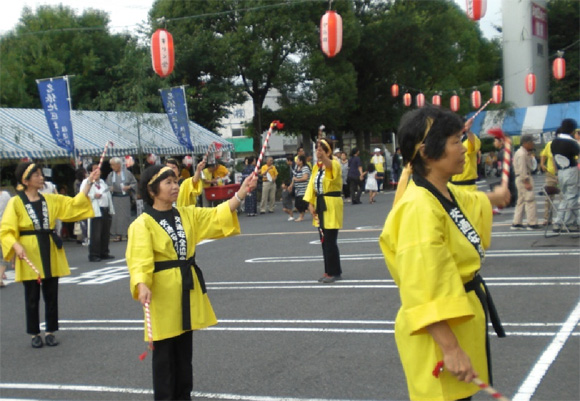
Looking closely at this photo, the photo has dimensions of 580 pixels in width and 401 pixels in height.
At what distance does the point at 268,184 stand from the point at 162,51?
6.48 metres

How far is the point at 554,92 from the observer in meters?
39.8

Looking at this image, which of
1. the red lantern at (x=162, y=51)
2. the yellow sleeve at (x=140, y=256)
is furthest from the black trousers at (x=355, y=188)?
the yellow sleeve at (x=140, y=256)

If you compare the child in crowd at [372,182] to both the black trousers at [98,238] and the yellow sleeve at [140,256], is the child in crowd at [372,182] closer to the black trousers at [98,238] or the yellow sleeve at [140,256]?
the black trousers at [98,238]

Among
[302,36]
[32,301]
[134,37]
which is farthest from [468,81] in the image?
[32,301]

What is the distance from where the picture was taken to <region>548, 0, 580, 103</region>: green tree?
38594 millimetres

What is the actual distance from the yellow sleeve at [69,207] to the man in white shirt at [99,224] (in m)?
5.94

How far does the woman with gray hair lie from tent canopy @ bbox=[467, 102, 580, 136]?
19665mm

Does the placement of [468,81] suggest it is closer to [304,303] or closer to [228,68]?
[228,68]

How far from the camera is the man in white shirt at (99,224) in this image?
13180mm

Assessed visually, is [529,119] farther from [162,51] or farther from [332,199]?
[332,199]

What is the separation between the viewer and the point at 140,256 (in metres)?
4.30

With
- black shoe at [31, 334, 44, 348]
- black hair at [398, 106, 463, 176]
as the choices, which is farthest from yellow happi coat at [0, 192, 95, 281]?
black hair at [398, 106, 463, 176]

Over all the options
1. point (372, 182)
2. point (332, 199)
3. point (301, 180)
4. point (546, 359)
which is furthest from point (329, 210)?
point (372, 182)

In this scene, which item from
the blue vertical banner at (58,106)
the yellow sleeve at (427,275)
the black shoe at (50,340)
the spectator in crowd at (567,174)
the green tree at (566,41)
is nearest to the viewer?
the yellow sleeve at (427,275)
